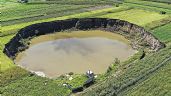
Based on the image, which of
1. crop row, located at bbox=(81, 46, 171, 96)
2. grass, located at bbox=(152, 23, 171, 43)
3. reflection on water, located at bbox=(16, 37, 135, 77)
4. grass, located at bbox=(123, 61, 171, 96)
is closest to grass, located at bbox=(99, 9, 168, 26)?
grass, located at bbox=(152, 23, 171, 43)

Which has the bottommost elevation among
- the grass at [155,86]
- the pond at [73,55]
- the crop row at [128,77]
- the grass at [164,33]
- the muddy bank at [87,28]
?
the pond at [73,55]

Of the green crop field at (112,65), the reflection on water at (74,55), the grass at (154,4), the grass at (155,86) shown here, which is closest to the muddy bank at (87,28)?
the green crop field at (112,65)

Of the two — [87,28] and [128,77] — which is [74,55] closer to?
[87,28]

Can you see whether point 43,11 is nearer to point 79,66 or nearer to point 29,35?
point 29,35

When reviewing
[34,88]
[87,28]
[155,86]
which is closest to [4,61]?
[34,88]

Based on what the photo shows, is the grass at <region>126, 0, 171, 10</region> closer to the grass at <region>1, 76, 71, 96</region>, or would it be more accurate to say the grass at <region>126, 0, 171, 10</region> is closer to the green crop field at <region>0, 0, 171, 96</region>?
the green crop field at <region>0, 0, 171, 96</region>

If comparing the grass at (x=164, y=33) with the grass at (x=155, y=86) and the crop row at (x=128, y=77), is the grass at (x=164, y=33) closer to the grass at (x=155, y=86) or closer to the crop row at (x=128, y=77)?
the crop row at (x=128, y=77)
